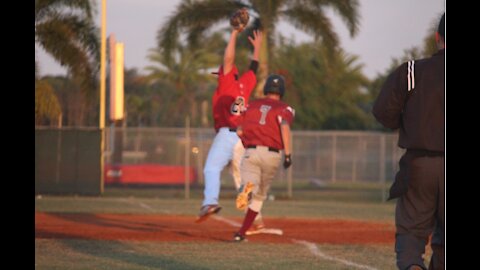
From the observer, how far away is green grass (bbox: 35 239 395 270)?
9.25m

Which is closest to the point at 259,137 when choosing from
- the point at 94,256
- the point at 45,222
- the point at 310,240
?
the point at 310,240

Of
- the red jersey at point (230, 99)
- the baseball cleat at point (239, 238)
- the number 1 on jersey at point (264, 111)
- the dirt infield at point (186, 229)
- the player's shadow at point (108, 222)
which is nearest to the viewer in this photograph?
the number 1 on jersey at point (264, 111)

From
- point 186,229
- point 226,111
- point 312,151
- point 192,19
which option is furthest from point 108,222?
point 312,151

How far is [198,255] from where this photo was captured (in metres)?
10.2

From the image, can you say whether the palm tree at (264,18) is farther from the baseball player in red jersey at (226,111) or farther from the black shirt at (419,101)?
the black shirt at (419,101)

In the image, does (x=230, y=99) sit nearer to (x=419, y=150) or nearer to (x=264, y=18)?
(x=419, y=150)

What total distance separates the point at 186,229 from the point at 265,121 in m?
2.91

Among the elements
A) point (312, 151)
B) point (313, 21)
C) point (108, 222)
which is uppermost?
point (313, 21)

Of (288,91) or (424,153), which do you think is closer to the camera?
(424,153)

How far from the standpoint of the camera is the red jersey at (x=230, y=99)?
1240cm

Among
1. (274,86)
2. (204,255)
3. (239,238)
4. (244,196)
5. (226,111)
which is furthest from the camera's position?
(226,111)

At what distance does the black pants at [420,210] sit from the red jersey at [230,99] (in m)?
6.30

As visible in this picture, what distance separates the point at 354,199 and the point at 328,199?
74 cm

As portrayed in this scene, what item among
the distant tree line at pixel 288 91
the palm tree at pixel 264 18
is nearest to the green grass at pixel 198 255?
the palm tree at pixel 264 18
